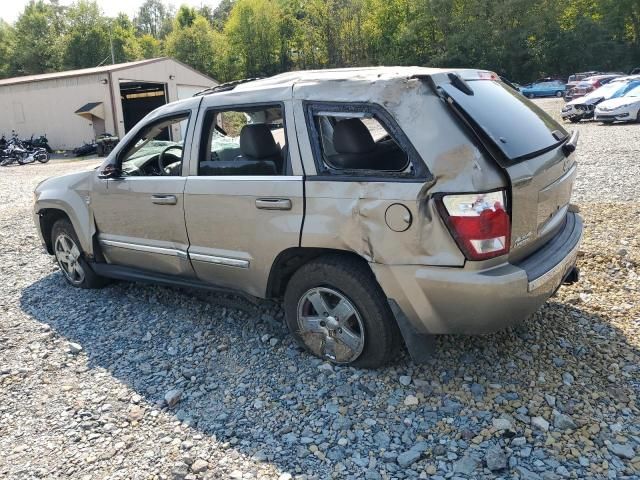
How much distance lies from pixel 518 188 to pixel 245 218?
177cm

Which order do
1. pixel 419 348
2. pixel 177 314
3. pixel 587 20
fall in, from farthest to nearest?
pixel 587 20, pixel 177 314, pixel 419 348

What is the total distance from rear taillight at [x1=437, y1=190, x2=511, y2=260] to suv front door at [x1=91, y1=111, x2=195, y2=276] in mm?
2123

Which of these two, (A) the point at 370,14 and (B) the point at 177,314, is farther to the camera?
(A) the point at 370,14

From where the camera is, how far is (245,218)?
374 centimetres

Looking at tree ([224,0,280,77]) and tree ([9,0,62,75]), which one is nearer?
tree ([9,0,62,75])

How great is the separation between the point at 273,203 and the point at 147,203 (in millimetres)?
1392

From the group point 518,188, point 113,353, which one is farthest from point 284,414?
point 518,188

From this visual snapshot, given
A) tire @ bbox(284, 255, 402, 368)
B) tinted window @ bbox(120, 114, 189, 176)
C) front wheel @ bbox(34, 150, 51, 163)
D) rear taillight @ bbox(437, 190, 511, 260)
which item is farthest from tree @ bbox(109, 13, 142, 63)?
Result: rear taillight @ bbox(437, 190, 511, 260)

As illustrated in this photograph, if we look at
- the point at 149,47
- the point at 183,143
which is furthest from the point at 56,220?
the point at 149,47

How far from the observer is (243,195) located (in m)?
3.73

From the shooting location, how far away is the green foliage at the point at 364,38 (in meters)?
53.6

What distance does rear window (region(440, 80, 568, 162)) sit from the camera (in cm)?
316

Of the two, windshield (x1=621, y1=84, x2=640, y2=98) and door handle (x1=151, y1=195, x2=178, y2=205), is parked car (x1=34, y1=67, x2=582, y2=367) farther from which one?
windshield (x1=621, y1=84, x2=640, y2=98)

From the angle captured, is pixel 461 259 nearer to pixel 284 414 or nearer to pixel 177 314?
pixel 284 414
